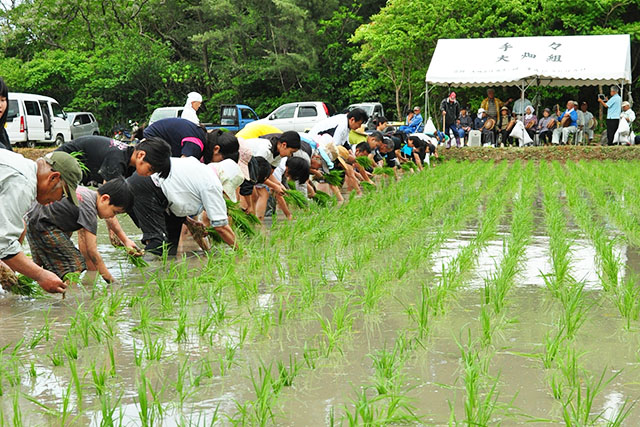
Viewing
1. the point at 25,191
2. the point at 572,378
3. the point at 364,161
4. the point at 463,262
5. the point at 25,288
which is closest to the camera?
the point at 572,378

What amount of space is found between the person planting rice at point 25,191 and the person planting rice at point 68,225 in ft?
2.06

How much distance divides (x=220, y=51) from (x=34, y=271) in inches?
1068

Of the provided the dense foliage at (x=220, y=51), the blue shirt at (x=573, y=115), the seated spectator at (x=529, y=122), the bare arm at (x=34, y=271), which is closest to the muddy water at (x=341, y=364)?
the bare arm at (x=34, y=271)

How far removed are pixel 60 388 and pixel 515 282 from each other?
2.73m

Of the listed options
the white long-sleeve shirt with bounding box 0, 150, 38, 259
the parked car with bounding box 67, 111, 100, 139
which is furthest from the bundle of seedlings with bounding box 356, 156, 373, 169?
the parked car with bounding box 67, 111, 100, 139

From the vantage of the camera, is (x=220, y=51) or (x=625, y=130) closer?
(x=625, y=130)

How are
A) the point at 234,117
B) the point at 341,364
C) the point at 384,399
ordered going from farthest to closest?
1. the point at 234,117
2. the point at 341,364
3. the point at 384,399

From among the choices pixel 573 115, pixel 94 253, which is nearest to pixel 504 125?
pixel 573 115

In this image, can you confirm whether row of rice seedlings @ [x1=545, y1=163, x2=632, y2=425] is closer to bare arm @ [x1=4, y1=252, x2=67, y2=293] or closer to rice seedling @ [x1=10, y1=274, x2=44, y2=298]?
bare arm @ [x1=4, y1=252, x2=67, y2=293]

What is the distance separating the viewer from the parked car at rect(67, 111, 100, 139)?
22.7m

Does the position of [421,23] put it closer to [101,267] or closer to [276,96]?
[276,96]

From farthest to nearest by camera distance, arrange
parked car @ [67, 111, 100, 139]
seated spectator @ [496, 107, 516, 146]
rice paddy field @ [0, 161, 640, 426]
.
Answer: parked car @ [67, 111, 100, 139]
seated spectator @ [496, 107, 516, 146]
rice paddy field @ [0, 161, 640, 426]

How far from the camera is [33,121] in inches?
760

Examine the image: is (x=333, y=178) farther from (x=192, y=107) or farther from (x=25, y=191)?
(x=25, y=191)
